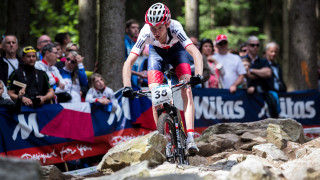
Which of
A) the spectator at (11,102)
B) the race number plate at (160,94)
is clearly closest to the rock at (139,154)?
the race number plate at (160,94)

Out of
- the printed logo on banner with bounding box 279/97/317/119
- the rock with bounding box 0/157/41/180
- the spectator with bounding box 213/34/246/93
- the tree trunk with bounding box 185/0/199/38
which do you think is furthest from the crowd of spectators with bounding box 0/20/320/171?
the rock with bounding box 0/157/41/180

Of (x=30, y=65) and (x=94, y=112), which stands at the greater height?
(x=30, y=65)

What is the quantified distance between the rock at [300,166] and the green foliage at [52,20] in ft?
43.3

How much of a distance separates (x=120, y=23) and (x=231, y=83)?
3465 mm

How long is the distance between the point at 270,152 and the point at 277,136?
93cm

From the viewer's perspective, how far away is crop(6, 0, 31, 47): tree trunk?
40.7 ft

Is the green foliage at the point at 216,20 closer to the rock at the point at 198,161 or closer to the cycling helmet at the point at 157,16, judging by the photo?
the rock at the point at 198,161

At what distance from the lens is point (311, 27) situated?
1272cm

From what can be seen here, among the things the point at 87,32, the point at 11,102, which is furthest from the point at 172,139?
the point at 87,32

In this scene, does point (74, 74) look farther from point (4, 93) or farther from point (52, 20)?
point (52, 20)

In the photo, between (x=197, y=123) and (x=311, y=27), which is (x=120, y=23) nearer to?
(x=197, y=123)

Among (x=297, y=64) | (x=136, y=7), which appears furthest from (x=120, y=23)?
(x=136, y=7)

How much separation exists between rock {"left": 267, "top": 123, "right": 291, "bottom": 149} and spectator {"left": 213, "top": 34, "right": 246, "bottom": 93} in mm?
3034

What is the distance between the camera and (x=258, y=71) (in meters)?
11.6
